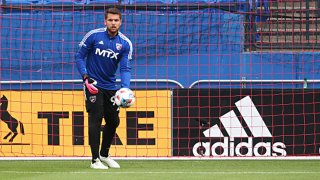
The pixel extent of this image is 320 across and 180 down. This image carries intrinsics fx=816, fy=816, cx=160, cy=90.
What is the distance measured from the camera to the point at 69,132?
12.2 metres

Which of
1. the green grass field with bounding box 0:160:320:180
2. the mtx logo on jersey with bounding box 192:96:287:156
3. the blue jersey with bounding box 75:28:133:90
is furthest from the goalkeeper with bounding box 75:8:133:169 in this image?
the mtx logo on jersey with bounding box 192:96:287:156

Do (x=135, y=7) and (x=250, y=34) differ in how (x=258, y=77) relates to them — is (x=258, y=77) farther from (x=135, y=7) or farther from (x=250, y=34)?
(x=135, y=7)

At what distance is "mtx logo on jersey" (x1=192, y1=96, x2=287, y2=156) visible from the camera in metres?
12.1

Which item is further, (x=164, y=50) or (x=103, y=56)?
(x=164, y=50)

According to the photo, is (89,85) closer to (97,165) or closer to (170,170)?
(97,165)

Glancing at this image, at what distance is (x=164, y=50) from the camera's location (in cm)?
1367

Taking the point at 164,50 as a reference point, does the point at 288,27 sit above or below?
above

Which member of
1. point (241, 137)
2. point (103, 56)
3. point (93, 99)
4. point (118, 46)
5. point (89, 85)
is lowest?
point (241, 137)

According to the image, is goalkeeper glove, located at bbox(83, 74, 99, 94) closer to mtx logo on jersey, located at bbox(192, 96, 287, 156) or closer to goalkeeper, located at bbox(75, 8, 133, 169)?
goalkeeper, located at bbox(75, 8, 133, 169)

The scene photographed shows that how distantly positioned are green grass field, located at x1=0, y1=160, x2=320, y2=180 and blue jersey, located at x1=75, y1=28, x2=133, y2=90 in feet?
3.61

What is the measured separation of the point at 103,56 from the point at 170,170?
5.17 ft

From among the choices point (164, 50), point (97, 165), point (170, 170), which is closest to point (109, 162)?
point (97, 165)

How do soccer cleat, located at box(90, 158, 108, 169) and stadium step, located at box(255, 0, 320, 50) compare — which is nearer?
soccer cleat, located at box(90, 158, 108, 169)

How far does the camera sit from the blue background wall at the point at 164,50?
13578mm
